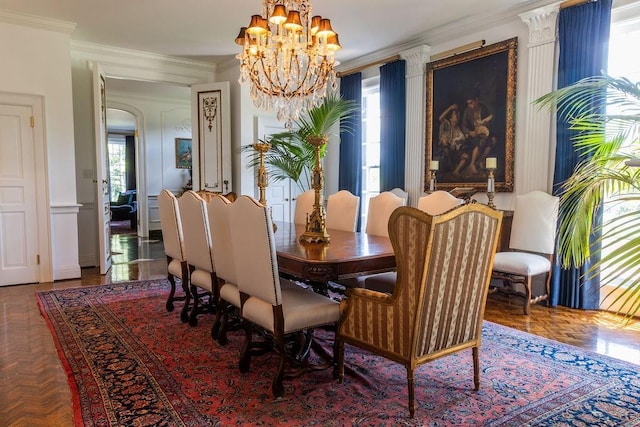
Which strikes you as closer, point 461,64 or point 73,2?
point 73,2

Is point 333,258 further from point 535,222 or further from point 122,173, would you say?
point 122,173

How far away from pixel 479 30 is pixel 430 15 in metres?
0.57

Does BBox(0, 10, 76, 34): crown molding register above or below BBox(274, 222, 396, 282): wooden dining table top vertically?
above

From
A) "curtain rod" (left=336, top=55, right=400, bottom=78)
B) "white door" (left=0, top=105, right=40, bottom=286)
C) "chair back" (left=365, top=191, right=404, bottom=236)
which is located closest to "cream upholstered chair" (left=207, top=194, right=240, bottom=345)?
"chair back" (left=365, top=191, right=404, bottom=236)

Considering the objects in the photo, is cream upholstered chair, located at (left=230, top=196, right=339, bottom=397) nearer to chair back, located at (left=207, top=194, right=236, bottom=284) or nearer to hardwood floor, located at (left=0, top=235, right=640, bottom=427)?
chair back, located at (left=207, top=194, right=236, bottom=284)

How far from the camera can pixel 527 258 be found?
150 inches

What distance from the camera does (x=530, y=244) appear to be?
4047mm

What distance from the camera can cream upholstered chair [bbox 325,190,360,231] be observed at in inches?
151

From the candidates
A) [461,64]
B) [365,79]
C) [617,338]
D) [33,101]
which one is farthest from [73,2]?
[617,338]

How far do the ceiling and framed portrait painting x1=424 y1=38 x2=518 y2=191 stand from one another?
0.43 meters

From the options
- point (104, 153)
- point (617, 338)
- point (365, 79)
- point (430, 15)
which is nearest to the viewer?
point (617, 338)

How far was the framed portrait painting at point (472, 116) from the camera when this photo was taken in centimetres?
443

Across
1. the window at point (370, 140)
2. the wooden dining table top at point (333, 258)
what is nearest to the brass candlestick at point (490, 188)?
the wooden dining table top at point (333, 258)

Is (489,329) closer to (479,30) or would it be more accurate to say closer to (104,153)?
(479,30)
